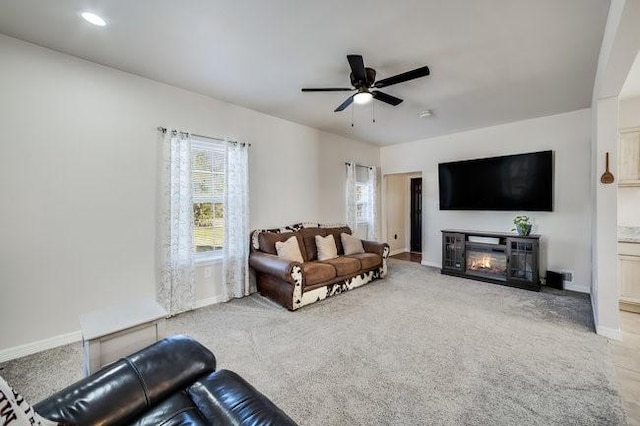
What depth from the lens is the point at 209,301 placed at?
3.57 meters

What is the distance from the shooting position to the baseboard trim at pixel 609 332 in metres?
2.55

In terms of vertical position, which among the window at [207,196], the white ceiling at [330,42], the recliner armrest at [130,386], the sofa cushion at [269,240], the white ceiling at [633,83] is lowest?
the recliner armrest at [130,386]

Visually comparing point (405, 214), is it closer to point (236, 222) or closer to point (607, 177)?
point (607, 177)

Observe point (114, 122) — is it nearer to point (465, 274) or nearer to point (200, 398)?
point (200, 398)

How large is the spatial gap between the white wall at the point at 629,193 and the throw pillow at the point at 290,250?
440 cm

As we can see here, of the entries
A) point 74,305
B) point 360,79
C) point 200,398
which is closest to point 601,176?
point 360,79

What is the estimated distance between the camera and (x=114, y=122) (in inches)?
112

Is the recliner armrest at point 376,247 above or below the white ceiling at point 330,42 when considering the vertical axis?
below

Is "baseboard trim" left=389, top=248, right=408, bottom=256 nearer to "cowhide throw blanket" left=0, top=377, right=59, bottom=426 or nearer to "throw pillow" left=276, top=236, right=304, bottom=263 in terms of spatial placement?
"throw pillow" left=276, top=236, right=304, bottom=263

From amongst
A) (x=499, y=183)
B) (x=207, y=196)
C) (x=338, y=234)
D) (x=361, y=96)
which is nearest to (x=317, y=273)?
(x=338, y=234)

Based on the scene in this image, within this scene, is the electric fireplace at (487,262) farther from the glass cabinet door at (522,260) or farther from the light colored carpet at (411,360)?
the light colored carpet at (411,360)

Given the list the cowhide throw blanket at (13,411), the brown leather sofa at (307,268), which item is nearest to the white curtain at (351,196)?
the brown leather sofa at (307,268)

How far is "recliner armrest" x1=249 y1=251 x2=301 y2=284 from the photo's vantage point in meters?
Answer: 3.24

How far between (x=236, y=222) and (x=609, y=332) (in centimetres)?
423
